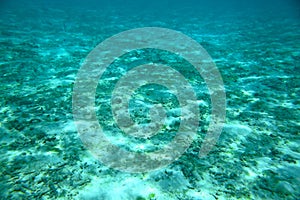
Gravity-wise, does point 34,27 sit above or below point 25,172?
above

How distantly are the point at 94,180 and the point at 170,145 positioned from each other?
1.85m

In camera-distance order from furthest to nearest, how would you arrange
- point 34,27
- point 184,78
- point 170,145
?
1. point 34,27
2. point 184,78
3. point 170,145

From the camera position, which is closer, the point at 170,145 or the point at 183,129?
the point at 170,145

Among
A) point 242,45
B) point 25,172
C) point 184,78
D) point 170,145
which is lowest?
point 25,172

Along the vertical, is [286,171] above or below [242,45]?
below

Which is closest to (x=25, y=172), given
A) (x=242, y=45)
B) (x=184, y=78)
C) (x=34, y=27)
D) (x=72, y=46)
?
(x=184, y=78)

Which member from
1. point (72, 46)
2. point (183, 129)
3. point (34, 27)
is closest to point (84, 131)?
point (183, 129)

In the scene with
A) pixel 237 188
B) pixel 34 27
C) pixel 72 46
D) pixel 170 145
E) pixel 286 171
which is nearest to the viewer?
pixel 237 188

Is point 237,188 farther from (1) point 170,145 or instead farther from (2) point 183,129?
(2) point 183,129

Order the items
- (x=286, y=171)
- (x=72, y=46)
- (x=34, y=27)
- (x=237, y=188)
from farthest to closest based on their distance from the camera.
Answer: (x=34, y=27) → (x=72, y=46) → (x=286, y=171) → (x=237, y=188)

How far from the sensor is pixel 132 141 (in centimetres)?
522

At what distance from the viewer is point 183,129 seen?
5.65m

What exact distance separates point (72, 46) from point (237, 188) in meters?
12.2

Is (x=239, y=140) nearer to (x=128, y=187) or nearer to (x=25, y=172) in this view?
(x=128, y=187)
